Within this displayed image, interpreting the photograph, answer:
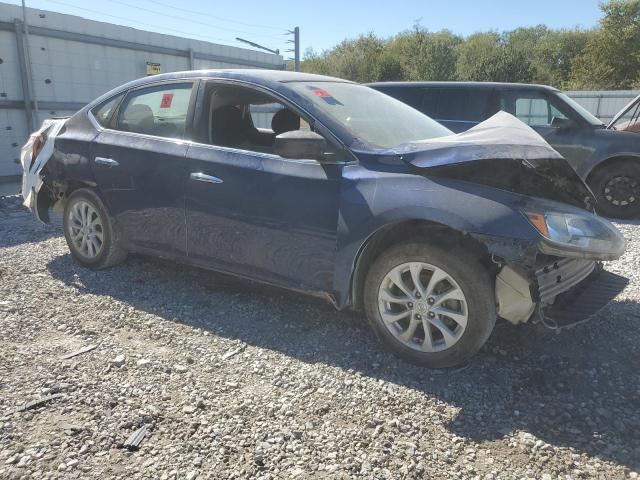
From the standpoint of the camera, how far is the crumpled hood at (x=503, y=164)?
306 centimetres

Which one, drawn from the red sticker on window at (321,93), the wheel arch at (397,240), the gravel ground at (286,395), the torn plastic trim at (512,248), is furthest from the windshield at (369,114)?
the gravel ground at (286,395)

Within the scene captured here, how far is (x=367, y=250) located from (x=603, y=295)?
1528 mm

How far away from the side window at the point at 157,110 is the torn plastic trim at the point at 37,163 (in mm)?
891

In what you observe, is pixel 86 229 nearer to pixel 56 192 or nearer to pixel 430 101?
pixel 56 192

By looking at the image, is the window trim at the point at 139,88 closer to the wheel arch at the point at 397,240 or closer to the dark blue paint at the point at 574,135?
the wheel arch at the point at 397,240

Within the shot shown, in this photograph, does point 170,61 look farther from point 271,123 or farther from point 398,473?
point 398,473

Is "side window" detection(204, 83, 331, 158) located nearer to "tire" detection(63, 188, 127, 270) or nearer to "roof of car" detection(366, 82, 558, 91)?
"tire" detection(63, 188, 127, 270)

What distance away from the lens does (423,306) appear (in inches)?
124

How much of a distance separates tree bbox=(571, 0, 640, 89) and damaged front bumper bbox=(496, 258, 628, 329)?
3805 cm

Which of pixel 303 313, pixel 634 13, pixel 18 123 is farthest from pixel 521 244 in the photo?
pixel 634 13

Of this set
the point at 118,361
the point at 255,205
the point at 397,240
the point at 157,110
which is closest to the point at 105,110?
the point at 157,110

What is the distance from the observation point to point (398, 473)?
2340 millimetres

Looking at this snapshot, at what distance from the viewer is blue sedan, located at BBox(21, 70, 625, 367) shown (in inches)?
118

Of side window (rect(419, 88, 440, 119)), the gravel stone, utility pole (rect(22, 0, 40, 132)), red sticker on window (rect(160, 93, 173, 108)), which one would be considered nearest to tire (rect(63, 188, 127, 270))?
red sticker on window (rect(160, 93, 173, 108))
